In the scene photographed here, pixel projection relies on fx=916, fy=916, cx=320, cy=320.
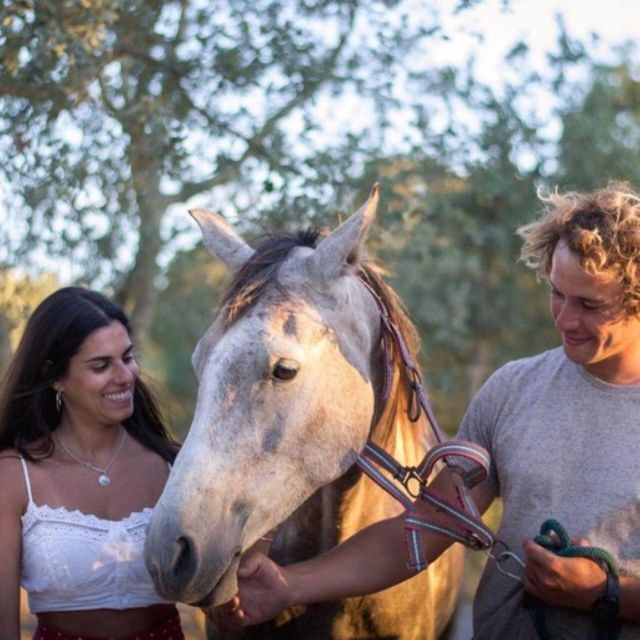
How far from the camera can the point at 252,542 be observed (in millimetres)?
2287

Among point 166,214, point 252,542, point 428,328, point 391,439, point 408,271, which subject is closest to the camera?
point 252,542

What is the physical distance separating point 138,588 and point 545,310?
13681mm

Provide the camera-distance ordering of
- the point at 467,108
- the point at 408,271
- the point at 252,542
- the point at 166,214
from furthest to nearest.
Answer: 1. the point at 408,271
2. the point at 467,108
3. the point at 166,214
4. the point at 252,542

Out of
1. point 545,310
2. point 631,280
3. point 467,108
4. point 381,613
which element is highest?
point 467,108

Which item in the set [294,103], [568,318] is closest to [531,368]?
[568,318]

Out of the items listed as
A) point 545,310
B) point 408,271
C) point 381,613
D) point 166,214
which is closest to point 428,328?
point 408,271

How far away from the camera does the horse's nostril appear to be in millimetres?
2090

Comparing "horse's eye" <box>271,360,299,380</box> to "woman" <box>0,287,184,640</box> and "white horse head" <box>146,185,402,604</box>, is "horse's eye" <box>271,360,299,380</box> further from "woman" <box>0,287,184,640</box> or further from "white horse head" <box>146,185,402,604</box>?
"woman" <box>0,287,184,640</box>

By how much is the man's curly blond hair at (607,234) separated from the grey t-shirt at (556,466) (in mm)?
304

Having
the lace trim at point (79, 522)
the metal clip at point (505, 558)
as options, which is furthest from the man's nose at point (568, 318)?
the lace trim at point (79, 522)

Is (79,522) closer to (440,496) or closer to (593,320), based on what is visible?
(440,496)

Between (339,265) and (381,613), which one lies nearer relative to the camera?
(339,265)

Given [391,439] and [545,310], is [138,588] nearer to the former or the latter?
[391,439]

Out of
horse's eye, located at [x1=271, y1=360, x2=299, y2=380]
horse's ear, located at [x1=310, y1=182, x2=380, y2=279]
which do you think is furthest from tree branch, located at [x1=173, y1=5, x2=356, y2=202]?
horse's eye, located at [x1=271, y1=360, x2=299, y2=380]
